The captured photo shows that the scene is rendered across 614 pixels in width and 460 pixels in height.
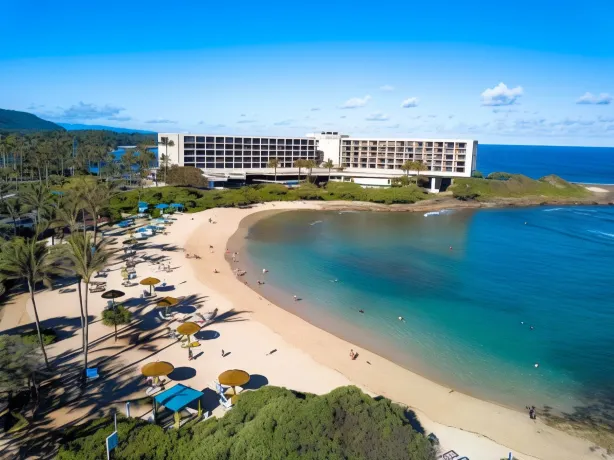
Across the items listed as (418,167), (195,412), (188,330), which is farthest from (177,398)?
(418,167)

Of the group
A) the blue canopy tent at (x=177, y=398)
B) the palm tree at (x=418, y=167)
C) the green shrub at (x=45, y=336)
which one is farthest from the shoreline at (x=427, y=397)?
the palm tree at (x=418, y=167)

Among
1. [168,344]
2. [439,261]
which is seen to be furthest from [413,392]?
[439,261]

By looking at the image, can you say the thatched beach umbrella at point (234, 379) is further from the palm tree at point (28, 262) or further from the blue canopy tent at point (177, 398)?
the palm tree at point (28, 262)

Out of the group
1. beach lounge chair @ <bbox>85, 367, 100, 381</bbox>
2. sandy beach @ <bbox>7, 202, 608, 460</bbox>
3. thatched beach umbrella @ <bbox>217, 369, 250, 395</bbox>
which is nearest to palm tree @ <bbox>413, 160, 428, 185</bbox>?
sandy beach @ <bbox>7, 202, 608, 460</bbox>

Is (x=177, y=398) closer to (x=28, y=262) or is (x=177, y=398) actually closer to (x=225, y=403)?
(x=225, y=403)

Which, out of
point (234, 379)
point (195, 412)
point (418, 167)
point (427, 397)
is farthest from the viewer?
point (418, 167)

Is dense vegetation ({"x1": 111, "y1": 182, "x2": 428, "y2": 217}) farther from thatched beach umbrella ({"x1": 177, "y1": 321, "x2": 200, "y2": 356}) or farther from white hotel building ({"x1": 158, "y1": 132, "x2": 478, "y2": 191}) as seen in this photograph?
thatched beach umbrella ({"x1": 177, "y1": 321, "x2": 200, "y2": 356})

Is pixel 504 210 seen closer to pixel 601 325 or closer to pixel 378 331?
pixel 601 325
